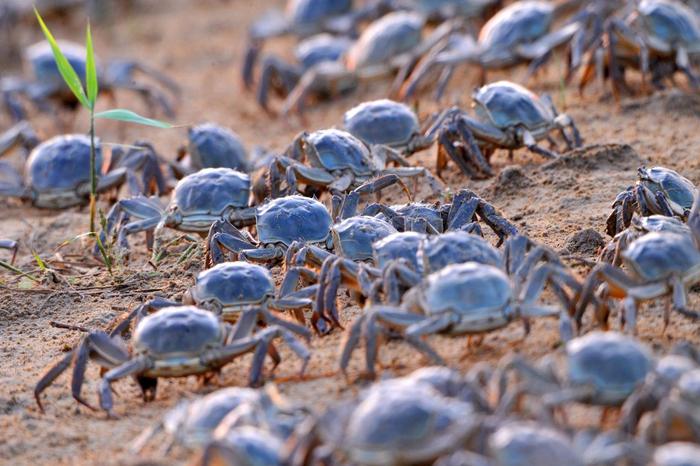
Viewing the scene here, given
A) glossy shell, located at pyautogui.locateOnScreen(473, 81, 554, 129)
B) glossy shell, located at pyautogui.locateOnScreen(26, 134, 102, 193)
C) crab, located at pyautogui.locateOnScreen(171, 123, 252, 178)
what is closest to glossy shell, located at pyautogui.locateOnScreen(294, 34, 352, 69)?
crab, located at pyautogui.locateOnScreen(171, 123, 252, 178)

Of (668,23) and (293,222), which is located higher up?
(668,23)

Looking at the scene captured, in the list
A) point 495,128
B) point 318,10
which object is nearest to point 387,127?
point 495,128

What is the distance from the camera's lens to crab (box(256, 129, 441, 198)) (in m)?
7.14

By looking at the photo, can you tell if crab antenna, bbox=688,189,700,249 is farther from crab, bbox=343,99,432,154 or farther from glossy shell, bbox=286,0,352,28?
glossy shell, bbox=286,0,352,28

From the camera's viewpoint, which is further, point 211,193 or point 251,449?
point 211,193

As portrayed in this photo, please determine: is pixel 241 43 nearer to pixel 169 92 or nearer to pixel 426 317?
pixel 169 92

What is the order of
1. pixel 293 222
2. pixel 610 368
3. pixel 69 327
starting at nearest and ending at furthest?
pixel 610 368 < pixel 69 327 < pixel 293 222

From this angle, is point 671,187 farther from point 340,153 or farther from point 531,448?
point 531,448

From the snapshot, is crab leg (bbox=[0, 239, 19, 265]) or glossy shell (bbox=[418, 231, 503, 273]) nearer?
glossy shell (bbox=[418, 231, 503, 273])

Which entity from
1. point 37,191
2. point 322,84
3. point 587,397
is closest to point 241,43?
point 322,84

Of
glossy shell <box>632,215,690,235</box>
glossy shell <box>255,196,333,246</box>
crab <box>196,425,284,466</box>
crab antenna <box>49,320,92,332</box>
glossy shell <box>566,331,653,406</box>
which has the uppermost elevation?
glossy shell <box>566,331,653,406</box>

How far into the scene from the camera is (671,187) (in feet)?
19.9

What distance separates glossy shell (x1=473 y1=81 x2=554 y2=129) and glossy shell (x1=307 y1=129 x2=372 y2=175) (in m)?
0.95

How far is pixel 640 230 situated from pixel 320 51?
7.20 metres
